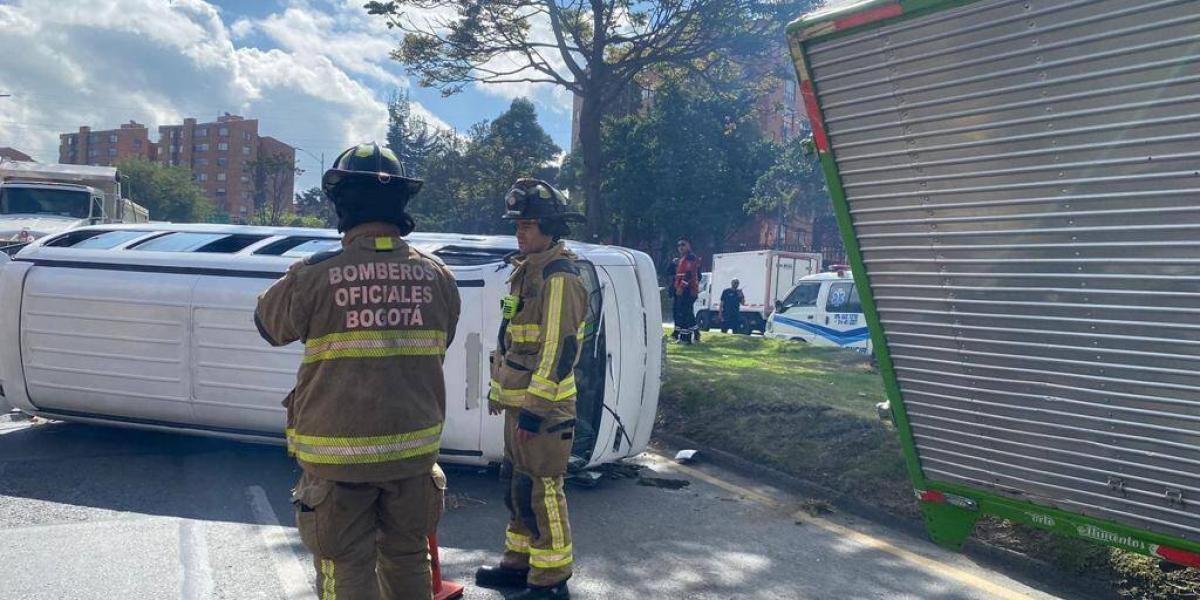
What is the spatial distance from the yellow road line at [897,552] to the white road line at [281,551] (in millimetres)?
3185

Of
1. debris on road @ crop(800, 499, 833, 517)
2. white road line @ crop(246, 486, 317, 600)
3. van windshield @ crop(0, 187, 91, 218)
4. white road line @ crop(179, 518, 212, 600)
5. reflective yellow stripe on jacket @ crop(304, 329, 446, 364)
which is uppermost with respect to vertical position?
van windshield @ crop(0, 187, 91, 218)

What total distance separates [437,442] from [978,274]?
6.58ft

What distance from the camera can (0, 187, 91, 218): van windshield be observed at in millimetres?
17469

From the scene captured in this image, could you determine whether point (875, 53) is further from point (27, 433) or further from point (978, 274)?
point (27, 433)

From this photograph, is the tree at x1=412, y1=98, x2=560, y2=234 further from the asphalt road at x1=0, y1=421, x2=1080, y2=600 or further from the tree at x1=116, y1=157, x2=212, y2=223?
the asphalt road at x1=0, y1=421, x2=1080, y2=600

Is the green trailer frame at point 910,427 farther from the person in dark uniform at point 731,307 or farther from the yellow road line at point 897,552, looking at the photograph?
the person in dark uniform at point 731,307

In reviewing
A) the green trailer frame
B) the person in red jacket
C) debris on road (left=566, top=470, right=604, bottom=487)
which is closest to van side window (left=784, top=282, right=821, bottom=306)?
the person in red jacket

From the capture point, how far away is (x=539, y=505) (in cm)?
451

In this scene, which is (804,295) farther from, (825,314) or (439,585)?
(439,585)

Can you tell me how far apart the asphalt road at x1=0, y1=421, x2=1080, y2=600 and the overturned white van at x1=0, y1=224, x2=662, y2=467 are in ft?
1.20

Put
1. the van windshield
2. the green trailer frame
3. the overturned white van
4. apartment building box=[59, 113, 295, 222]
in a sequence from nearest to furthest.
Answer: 1. the green trailer frame
2. the overturned white van
3. the van windshield
4. apartment building box=[59, 113, 295, 222]

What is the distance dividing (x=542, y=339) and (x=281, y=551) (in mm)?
1870

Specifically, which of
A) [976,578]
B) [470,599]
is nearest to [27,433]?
[470,599]

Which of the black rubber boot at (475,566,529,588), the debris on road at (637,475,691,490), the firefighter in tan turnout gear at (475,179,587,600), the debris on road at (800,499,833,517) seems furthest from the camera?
the debris on road at (637,475,691,490)
